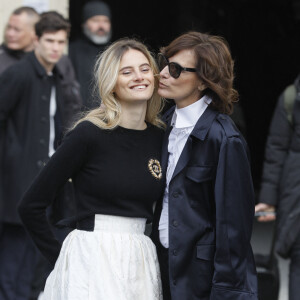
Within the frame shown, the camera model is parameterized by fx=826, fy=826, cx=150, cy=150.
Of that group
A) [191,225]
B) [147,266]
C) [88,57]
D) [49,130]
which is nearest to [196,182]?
[191,225]

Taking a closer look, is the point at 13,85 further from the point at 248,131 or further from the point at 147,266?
the point at 248,131

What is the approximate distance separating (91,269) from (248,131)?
8.70 m

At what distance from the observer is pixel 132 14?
34.6ft

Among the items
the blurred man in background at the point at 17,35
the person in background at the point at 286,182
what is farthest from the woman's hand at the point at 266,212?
the blurred man in background at the point at 17,35

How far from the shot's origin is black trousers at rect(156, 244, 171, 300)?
3.68 m

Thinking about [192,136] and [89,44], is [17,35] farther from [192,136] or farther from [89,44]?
[192,136]

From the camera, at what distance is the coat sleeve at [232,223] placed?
346cm

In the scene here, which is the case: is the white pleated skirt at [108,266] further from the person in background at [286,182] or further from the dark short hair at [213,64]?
the person in background at [286,182]

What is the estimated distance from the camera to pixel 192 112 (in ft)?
12.2

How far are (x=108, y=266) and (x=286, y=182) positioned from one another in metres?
2.06

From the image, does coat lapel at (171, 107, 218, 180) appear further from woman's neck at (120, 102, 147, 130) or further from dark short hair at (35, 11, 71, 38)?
dark short hair at (35, 11, 71, 38)

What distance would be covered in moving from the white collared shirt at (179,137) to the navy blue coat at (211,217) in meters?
0.10

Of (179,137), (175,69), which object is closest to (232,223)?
(179,137)

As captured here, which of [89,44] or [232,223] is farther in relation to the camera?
[89,44]
